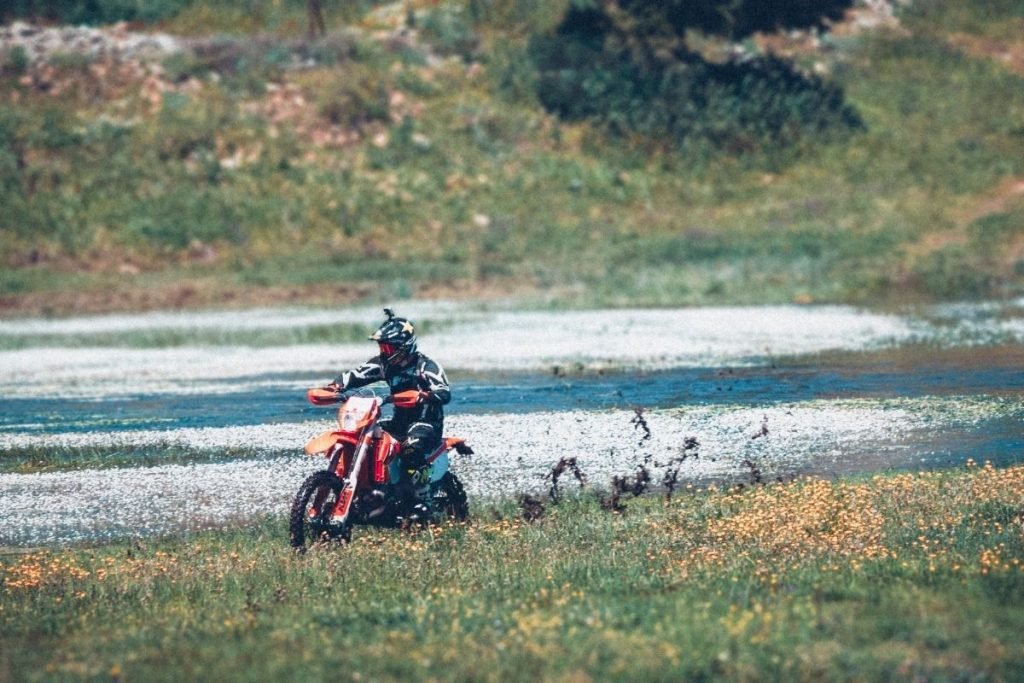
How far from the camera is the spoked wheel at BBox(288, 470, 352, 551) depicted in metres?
12.0

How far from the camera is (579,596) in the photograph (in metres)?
9.77

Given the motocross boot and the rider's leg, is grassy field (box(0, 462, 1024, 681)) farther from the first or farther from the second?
the rider's leg

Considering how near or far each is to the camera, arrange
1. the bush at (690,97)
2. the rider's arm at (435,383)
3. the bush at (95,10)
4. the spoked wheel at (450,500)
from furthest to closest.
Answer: the bush at (95,10) < the bush at (690,97) < the spoked wheel at (450,500) < the rider's arm at (435,383)

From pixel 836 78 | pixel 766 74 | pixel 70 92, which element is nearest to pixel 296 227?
pixel 70 92

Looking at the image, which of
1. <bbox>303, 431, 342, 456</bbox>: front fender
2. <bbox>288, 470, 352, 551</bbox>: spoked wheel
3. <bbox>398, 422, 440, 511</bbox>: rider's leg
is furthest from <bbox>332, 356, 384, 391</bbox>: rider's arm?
<bbox>288, 470, 352, 551</bbox>: spoked wheel

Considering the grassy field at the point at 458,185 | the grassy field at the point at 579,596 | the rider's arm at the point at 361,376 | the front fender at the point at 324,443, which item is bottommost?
the grassy field at the point at 579,596

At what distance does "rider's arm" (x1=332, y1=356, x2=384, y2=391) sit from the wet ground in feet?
6.52

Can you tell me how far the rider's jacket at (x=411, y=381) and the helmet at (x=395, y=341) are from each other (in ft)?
0.25

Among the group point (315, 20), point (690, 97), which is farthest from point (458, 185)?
point (315, 20)

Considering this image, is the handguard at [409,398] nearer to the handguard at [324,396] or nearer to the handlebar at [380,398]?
the handlebar at [380,398]

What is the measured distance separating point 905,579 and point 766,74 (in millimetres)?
49309

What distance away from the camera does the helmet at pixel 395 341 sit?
42.6ft

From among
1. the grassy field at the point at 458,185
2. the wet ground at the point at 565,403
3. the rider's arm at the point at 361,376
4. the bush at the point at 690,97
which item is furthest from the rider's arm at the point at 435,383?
the bush at the point at 690,97

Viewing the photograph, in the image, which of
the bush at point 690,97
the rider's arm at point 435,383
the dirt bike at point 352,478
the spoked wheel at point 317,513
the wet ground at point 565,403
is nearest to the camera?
the spoked wheel at point 317,513
